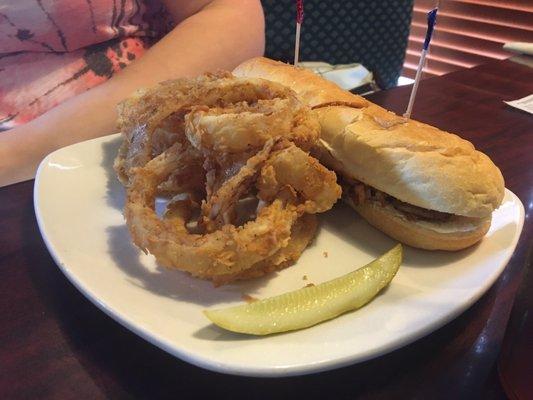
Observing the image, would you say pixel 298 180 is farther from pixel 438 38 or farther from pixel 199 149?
pixel 438 38

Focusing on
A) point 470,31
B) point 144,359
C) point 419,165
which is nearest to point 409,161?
point 419,165

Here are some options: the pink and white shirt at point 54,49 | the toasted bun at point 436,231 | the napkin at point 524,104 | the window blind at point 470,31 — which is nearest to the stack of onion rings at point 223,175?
the toasted bun at point 436,231

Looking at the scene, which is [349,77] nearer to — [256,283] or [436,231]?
[436,231]

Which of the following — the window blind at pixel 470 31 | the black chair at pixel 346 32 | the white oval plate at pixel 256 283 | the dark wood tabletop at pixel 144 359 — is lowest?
the window blind at pixel 470 31

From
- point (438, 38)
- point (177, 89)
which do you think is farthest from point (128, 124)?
point (438, 38)

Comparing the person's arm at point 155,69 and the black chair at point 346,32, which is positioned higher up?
the person's arm at point 155,69

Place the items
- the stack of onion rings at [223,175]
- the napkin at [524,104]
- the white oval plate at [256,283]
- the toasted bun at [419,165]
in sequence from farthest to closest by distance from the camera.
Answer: the napkin at [524,104], the toasted bun at [419,165], the stack of onion rings at [223,175], the white oval plate at [256,283]

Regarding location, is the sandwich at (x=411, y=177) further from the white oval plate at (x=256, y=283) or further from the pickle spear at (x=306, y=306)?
the pickle spear at (x=306, y=306)

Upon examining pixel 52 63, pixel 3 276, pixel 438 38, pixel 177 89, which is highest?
pixel 177 89
